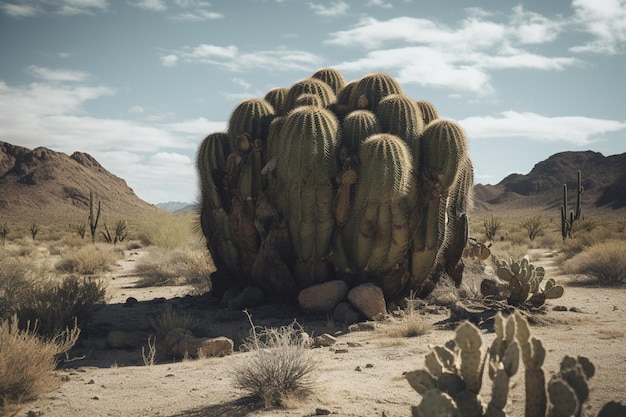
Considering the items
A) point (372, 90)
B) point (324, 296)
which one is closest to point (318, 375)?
point (324, 296)

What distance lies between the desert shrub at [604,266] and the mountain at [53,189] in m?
64.1

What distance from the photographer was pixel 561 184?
3499 inches

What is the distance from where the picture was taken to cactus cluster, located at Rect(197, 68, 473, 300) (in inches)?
412

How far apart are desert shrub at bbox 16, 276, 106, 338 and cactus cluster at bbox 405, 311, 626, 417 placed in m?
6.04

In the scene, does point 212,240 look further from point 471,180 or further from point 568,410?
point 568,410

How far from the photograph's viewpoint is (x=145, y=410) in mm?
5949

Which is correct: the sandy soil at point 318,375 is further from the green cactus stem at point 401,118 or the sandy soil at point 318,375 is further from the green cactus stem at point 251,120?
the green cactus stem at point 251,120

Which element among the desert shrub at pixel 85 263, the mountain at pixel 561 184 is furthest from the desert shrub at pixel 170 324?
the mountain at pixel 561 184

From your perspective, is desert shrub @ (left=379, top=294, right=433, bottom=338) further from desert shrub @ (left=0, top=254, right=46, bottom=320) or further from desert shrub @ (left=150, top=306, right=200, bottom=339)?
desert shrub @ (left=0, top=254, right=46, bottom=320)

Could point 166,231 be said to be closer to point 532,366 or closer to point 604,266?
point 604,266

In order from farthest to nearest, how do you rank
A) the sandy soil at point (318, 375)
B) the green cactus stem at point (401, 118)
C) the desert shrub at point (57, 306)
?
the green cactus stem at point (401, 118), the desert shrub at point (57, 306), the sandy soil at point (318, 375)

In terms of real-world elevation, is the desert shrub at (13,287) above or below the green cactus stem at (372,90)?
below

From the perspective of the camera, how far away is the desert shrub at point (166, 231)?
25078 mm

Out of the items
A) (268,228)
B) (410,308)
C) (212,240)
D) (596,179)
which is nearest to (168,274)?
(212,240)
